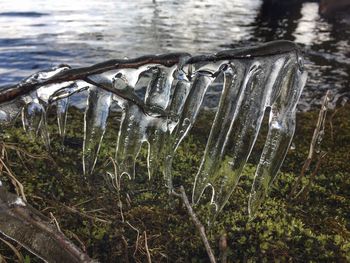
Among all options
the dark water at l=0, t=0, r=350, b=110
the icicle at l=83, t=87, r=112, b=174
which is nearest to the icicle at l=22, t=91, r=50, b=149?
the icicle at l=83, t=87, r=112, b=174

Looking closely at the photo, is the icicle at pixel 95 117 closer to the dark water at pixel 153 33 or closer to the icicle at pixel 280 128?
the icicle at pixel 280 128

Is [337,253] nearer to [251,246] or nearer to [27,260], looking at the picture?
[251,246]

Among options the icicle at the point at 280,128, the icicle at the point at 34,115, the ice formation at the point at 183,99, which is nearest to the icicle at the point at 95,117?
the ice formation at the point at 183,99

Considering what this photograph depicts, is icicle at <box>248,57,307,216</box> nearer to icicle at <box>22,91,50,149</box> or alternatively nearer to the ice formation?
the ice formation

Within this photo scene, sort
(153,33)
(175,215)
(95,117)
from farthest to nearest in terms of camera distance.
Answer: (153,33) < (175,215) < (95,117)

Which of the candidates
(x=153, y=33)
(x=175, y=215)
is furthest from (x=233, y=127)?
(x=153, y=33)

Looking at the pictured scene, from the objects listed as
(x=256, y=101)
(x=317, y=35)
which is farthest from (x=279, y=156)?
(x=317, y=35)

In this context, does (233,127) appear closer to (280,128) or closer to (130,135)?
(280,128)

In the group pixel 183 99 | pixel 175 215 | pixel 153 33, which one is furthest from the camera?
pixel 153 33
